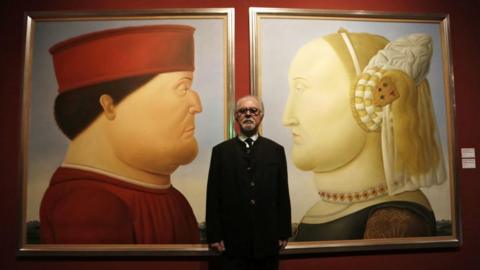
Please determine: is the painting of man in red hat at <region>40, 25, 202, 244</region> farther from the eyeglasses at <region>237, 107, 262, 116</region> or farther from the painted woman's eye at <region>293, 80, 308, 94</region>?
the painted woman's eye at <region>293, 80, 308, 94</region>

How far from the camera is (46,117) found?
1610 millimetres

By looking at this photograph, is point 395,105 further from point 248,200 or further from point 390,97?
point 248,200

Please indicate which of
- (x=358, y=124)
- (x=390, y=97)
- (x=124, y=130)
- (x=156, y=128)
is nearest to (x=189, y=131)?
(x=156, y=128)

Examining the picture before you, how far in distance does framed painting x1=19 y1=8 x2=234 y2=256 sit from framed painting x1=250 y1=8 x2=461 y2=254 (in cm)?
31

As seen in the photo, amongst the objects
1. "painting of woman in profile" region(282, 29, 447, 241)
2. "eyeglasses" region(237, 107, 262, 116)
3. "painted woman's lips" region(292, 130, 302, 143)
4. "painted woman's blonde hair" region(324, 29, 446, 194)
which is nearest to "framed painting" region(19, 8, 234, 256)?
"eyeglasses" region(237, 107, 262, 116)

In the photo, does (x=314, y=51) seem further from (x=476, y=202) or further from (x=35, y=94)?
(x=35, y=94)

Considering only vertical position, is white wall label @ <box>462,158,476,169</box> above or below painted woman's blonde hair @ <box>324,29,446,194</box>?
below

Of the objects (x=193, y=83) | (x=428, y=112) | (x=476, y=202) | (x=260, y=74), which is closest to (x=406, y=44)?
(x=428, y=112)

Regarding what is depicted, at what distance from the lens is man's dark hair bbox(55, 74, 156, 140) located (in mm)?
1606

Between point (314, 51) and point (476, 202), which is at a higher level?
point (314, 51)

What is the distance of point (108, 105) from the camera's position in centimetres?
161

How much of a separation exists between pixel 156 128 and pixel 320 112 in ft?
2.96

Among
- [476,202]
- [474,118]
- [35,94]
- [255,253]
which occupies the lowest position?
[255,253]

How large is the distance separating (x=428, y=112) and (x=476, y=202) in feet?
1.95
